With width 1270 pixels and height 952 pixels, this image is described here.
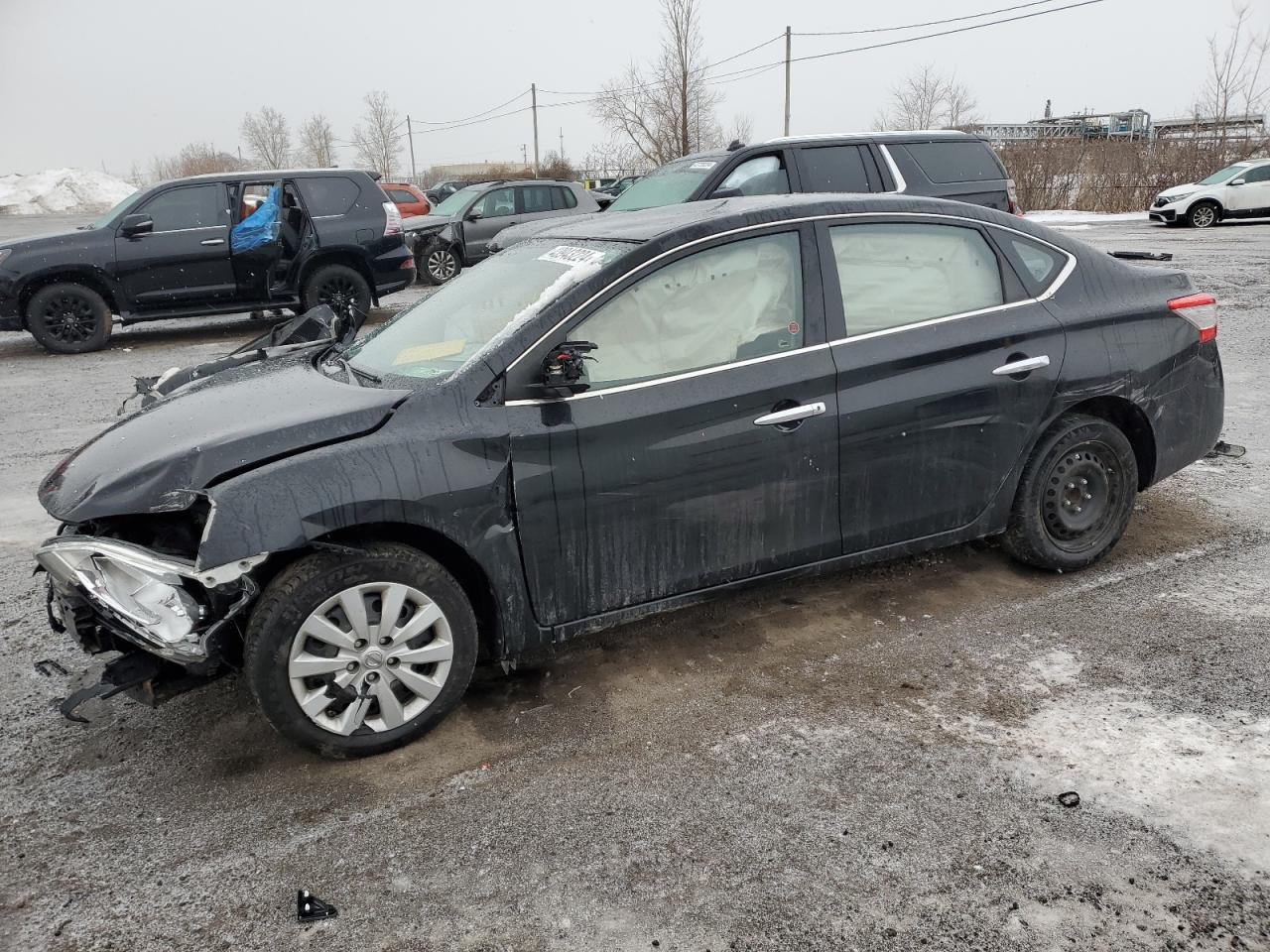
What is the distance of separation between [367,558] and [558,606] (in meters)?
0.68

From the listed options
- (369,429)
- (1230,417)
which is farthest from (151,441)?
(1230,417)

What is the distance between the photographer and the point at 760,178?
8969 mm

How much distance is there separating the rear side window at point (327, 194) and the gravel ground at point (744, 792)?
7784mm

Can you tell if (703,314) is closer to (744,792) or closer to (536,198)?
(744,792)

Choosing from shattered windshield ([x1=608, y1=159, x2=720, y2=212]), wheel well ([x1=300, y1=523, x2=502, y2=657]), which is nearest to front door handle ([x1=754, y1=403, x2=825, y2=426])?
wheel well ([x1=300, y1=523, x2=502, y2=657])

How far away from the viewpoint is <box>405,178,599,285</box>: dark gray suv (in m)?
15.6

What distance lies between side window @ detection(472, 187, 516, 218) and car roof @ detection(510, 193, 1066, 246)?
1230 centimetres

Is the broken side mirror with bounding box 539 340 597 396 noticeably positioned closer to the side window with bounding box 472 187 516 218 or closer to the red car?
the side window with bounding box 472 187 516 218

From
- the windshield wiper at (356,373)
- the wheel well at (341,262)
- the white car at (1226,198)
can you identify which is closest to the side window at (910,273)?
the windshield wiper at (356,373)

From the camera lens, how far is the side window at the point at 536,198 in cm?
1619

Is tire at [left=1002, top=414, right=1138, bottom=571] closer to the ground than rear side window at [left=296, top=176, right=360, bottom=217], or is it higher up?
closer to the ground

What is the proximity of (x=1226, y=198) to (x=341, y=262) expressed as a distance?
21.3 m

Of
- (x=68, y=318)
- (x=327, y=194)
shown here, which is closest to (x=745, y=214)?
(x=327, y=194)

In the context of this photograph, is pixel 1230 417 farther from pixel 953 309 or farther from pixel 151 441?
Answer: pixel 151 441
